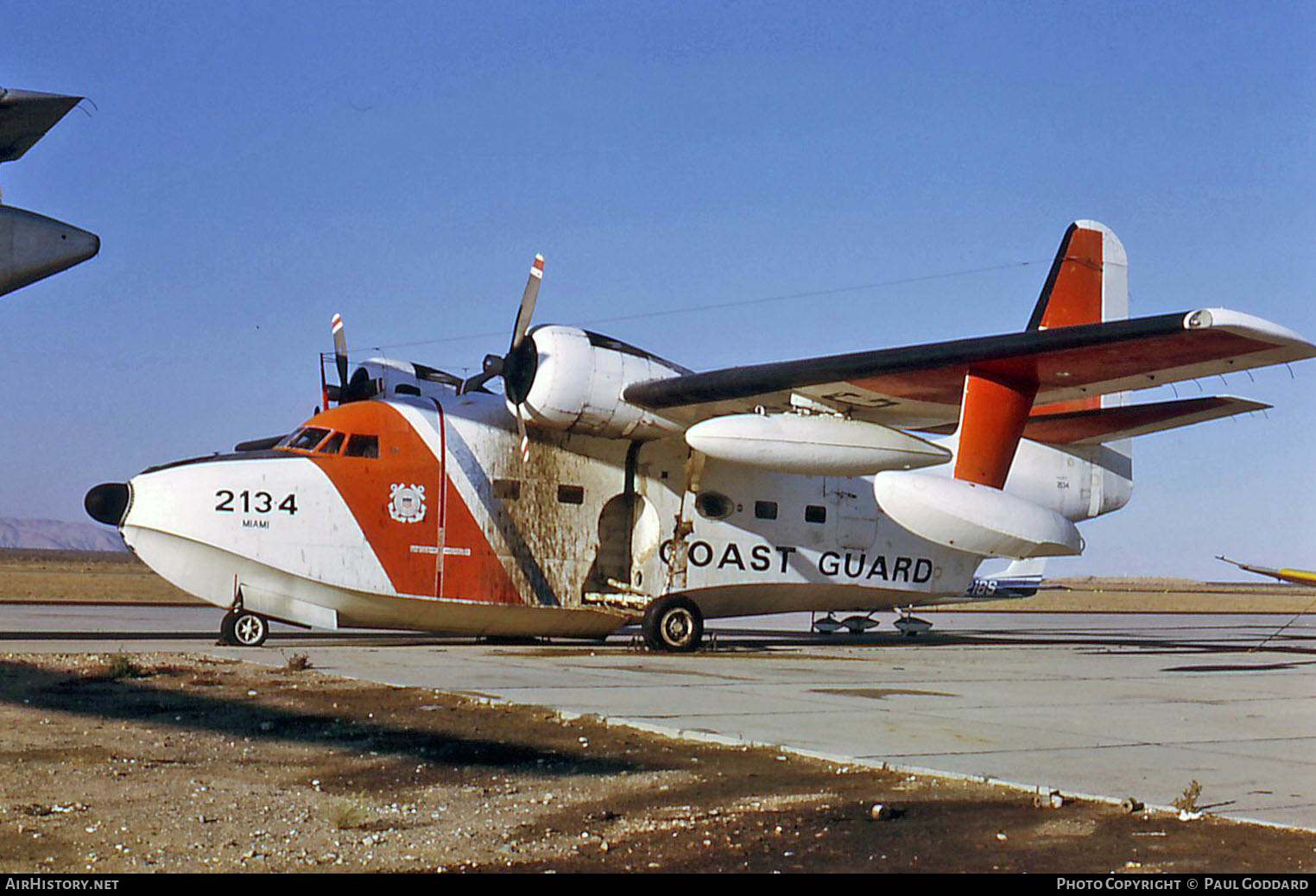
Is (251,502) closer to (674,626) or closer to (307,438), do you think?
(307,438)

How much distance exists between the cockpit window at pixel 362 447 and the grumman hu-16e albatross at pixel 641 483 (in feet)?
0.08

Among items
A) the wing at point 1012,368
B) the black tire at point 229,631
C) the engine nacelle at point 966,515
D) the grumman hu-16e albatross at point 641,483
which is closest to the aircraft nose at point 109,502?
the grumman hu-16e albatross at point 641,483

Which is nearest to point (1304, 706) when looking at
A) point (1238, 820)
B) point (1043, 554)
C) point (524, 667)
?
point (1043, 554)

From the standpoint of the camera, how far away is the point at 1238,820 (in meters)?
5.34

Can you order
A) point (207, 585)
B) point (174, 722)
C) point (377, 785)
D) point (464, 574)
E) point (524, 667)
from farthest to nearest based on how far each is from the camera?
point (464, 574) → point (207, 585) → point (524, 667) → point (174, 722) → point (377, 785)

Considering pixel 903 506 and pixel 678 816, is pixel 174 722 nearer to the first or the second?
pixel 678 816

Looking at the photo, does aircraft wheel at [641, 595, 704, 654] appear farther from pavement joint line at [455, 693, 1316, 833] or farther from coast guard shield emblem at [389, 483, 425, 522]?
pavement joint line at [455, 693, 1316, 833]

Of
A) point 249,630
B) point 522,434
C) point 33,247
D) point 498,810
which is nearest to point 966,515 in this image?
point 522,434

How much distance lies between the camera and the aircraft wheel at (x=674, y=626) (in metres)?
16.5

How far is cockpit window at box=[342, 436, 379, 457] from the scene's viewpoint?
1562 cm

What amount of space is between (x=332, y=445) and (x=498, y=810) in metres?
10.9

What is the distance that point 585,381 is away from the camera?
1560 cm

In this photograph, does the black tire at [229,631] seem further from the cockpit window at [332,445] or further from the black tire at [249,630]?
the cockpit window at [332,445]

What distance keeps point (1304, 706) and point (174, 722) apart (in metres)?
9.03
